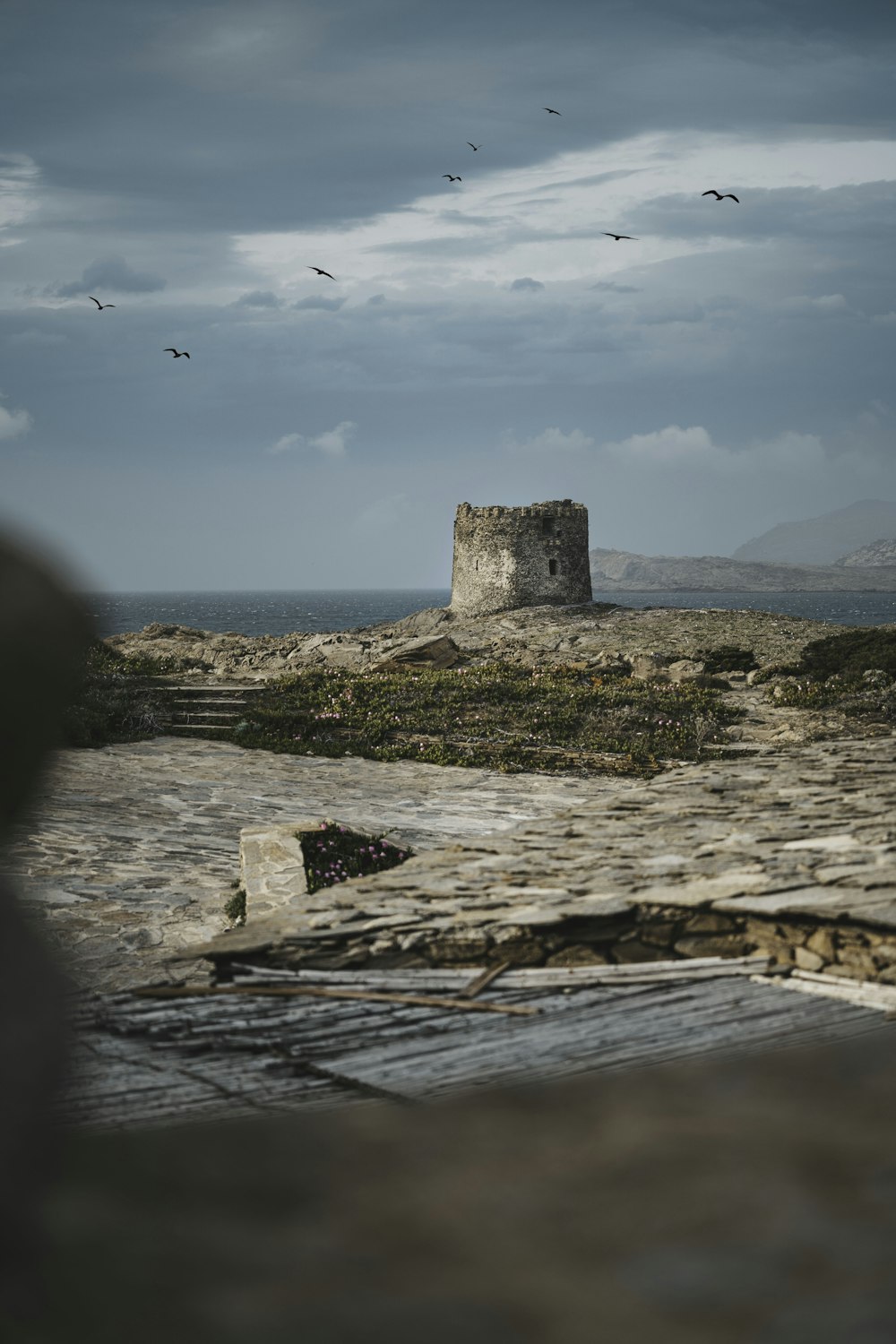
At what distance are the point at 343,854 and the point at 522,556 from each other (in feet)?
108

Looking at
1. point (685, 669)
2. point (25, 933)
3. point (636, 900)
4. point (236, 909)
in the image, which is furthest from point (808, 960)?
point (685, 669)

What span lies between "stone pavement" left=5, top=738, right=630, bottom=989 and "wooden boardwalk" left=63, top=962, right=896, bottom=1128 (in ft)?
2.60

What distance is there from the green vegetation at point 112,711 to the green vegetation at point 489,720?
68.4 inches

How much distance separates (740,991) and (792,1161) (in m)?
0.89

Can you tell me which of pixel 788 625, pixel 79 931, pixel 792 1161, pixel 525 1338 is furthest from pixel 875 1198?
pixel 788 625

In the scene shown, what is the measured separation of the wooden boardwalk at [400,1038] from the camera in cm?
260

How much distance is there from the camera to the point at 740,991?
10.5 ft

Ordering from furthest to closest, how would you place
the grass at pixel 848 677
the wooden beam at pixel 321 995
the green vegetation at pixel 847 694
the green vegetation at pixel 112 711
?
the grass at pixel 848 677, the green vegetation at pixel 847 694, the green vegetation at pixel 112 711, the wooden beam at pixel 321 995

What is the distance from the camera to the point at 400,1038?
2955 mm

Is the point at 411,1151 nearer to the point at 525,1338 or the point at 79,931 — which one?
the point at 525,1338

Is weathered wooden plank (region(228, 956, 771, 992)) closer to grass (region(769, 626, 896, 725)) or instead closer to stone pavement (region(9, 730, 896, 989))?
stone pavement (region(9, 730, 896, 989))

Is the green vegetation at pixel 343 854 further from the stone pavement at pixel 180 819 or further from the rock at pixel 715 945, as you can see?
the rock at pixel 715 945

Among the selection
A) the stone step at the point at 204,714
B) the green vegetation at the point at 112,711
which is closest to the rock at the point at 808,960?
the green vegetation at the point at 112,711

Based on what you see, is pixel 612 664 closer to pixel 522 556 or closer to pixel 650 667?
pixel 650 667
